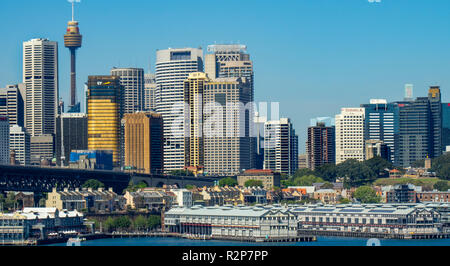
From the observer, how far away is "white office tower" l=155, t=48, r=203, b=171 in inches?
3839

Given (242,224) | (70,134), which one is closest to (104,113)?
(70,134)

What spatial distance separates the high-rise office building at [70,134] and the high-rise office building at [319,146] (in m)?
23.8

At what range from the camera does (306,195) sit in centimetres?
6656

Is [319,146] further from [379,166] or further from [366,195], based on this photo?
[366,195]

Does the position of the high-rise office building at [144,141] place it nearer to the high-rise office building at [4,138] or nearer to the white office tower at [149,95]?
the high-rise office building at [4,138]

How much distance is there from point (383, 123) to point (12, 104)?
42310 mm

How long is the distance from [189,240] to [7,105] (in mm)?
74838

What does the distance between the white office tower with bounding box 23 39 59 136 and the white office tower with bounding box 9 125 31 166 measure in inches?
466

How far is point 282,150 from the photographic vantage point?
299 feet

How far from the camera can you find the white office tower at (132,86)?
115 meters

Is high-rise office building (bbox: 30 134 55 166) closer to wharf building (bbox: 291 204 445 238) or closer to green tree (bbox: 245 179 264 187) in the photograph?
green tree (bbox: 245 179 264 187)

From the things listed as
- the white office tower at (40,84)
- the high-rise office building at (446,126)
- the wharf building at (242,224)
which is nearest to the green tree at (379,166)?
the high-rise office building at (446,126)

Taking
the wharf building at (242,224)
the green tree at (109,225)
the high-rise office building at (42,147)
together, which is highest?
the high-rise office building at (42,147)

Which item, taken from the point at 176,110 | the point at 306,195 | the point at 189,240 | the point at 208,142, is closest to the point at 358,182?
the point at 306,195
